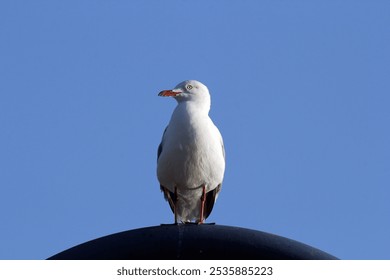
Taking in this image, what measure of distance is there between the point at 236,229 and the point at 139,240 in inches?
26.1

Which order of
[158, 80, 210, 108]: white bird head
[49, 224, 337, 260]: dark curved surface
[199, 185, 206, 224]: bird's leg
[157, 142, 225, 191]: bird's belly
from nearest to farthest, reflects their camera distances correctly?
[49, 224, 337, 260]: dark curved surface → [157, 142, 225, 191]: bird's belly → [199, 185, 206, 224]: bird's leg → [158, 80, 210, 108]: white bird head

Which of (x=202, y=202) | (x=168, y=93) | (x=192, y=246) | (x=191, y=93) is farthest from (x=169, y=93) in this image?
(x=192, y=246)

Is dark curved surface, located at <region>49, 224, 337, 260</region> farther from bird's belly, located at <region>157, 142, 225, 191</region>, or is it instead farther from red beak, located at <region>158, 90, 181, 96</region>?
red beak, located at <region>158, 90, 181, 96</region>

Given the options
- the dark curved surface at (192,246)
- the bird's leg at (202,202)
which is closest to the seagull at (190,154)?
the bird's leg at (202,202)

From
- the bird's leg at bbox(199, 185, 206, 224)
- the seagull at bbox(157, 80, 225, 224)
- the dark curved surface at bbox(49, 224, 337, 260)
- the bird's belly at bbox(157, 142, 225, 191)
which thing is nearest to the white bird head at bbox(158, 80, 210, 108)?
the seagull at bbox(157, 80, 225, 224)

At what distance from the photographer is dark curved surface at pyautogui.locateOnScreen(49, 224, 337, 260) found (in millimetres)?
5816

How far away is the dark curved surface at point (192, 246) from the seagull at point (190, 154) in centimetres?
447

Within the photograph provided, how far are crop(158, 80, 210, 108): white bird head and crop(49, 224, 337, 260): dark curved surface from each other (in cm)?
518

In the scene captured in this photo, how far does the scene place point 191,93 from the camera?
11180 millimetres

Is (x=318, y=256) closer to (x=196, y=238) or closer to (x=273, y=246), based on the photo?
(x=273, y=246)

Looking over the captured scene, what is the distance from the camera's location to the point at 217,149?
10.8 meters

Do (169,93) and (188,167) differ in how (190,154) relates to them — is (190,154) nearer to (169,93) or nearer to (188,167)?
(188,167)

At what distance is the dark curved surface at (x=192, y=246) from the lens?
582 cm
